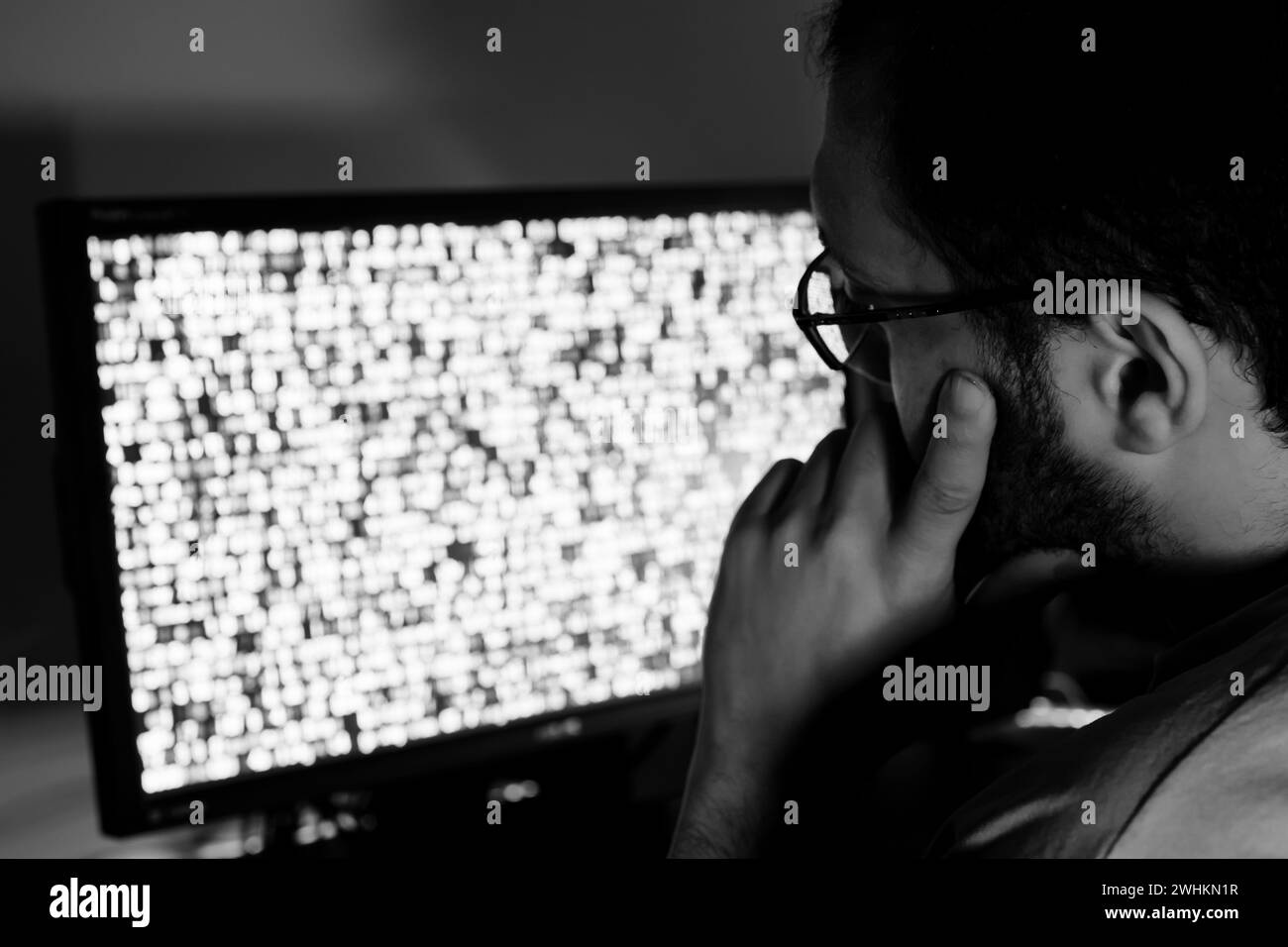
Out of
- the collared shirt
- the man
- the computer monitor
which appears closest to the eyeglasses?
the man

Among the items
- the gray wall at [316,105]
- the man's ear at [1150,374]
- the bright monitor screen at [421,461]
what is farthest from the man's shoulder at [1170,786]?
the gray wall at [316,105]

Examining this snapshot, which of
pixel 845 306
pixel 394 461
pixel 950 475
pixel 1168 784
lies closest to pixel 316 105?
pixel 394 461

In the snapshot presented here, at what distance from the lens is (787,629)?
0.77 meters

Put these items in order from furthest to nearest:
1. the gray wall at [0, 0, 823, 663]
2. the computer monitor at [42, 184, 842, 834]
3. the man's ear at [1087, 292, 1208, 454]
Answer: the gray wall at [0, 0, 823, 663]
the computer monitor at [42, 184, 842, 834]
the man's ear at [1087, 292, 1208, 454]

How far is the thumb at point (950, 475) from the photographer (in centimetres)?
66

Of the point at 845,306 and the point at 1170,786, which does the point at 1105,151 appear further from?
the point at 1170,786

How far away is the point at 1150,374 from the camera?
0.60 meters

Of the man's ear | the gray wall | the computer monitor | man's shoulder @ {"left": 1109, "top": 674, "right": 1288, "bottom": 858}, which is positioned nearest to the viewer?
man's shoulder @ {"left": 1109, "top": 674, "right": 1288, "bottom": 858}

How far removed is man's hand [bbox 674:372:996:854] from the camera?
742 millimetres

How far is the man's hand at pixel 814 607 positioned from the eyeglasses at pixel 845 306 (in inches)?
2.3

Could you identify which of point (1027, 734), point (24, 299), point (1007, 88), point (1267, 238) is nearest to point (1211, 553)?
point (1267, 238)

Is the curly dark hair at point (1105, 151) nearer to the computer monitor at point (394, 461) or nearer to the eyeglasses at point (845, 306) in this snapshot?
the eyeglasses at point (845, 306)

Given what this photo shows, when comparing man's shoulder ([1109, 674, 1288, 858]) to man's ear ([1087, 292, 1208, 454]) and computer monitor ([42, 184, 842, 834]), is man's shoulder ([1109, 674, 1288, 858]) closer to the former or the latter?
man's ear ([1087, 292, 1208, 454])

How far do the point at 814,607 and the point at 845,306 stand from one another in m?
0.20
